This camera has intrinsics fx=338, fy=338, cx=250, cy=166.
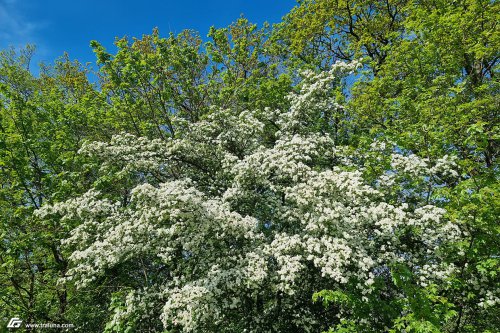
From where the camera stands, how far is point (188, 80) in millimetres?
19594

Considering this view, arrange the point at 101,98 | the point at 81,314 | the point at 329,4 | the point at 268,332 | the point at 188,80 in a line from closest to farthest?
the point at 268,332 < the point at 81,314 < the point at 188,80 < the point at 101,98 < the point at 329,4

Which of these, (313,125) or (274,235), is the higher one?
(313,125)

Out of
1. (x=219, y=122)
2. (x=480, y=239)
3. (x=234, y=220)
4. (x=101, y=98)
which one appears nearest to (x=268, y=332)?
(x=234, y=220)

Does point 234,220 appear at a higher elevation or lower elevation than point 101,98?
lower

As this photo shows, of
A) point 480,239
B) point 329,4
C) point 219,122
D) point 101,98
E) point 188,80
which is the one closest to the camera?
point 480,239

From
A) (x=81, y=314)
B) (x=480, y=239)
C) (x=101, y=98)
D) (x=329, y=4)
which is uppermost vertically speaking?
(x=329, y=4)

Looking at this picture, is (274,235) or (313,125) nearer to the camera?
(274,235)

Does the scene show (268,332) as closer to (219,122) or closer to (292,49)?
(219,122)

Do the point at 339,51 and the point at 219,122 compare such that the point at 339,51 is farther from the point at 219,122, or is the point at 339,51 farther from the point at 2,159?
the point at 2,159

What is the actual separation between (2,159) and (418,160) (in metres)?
17.9

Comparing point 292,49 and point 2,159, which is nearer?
point 2,159

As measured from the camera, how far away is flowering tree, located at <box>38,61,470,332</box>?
31.6 ft

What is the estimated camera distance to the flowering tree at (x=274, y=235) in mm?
9633

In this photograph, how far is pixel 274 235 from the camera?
12.4 m
